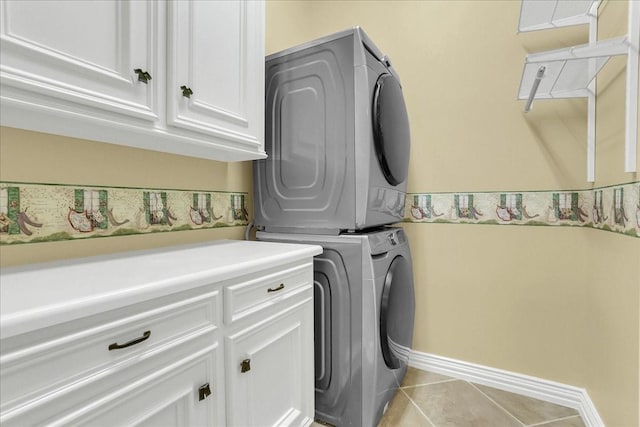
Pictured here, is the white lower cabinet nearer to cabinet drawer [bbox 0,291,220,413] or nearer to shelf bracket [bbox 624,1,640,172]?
cabinet drawer [bbox 0,291,220,413]

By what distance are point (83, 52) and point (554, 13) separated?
194 cm

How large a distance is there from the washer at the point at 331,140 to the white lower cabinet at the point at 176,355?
0.35 meters

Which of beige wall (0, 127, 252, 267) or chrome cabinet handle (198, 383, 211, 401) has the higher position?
beige wall (0, 127, 252, 267)

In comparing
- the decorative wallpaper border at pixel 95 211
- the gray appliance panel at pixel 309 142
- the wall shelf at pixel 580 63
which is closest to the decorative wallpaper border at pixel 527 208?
the wall shelf at pixel 580 63

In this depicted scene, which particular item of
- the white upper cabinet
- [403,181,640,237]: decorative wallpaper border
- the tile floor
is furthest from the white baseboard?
the white upper cabinet

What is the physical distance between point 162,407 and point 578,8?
2.32 metres

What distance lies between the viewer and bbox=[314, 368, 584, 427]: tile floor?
158 cm

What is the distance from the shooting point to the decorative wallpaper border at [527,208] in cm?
134

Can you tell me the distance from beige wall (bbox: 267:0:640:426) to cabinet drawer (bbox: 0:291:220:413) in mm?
1632

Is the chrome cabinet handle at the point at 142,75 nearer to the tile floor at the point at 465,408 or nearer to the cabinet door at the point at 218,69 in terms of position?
the cabinet door at the point at 218,69

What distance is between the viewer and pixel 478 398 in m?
1.78

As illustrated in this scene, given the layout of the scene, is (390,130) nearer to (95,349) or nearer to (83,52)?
(83,52)

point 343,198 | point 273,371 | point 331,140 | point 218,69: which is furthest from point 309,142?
point 273,371

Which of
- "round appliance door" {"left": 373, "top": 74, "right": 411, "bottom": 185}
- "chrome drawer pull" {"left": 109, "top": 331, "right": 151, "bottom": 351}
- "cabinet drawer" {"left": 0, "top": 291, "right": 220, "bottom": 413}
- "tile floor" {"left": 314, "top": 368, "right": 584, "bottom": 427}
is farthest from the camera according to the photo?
"tile floor" {"left": 314, "top": 368, "right": 584, "bottom": 427}
